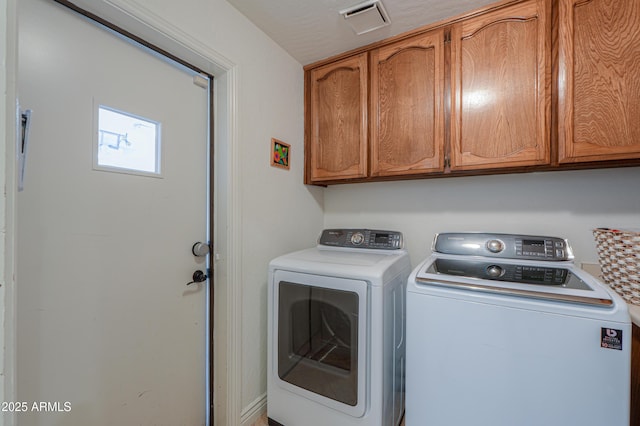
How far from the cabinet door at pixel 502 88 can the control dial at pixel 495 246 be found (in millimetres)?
414

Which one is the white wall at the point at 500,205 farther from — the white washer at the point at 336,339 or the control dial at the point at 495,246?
the white washer at the point at 336,339

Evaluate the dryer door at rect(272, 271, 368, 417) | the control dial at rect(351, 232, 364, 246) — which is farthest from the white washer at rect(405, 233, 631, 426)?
the control dial at rect(351, 232, 364, 246)

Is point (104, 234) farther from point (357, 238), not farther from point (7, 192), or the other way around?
point (357, 238)

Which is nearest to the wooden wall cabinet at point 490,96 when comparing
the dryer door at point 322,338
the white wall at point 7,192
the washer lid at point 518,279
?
the washer lid at point 518,279

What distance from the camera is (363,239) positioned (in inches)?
69.1

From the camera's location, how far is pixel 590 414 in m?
0.84

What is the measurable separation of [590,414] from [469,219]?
1.09m

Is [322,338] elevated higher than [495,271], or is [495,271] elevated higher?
[495,271]

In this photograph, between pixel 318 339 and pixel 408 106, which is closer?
pixel 318 339

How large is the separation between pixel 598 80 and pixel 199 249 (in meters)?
2.10

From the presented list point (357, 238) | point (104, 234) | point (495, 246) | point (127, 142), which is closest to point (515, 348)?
point (495, 246)

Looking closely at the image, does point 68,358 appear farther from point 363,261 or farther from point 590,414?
point 590,414

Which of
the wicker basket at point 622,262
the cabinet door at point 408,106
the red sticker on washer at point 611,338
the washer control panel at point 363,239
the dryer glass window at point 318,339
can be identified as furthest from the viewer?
the washer control panel at point 363,239

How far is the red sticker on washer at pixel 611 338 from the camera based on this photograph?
81cm
